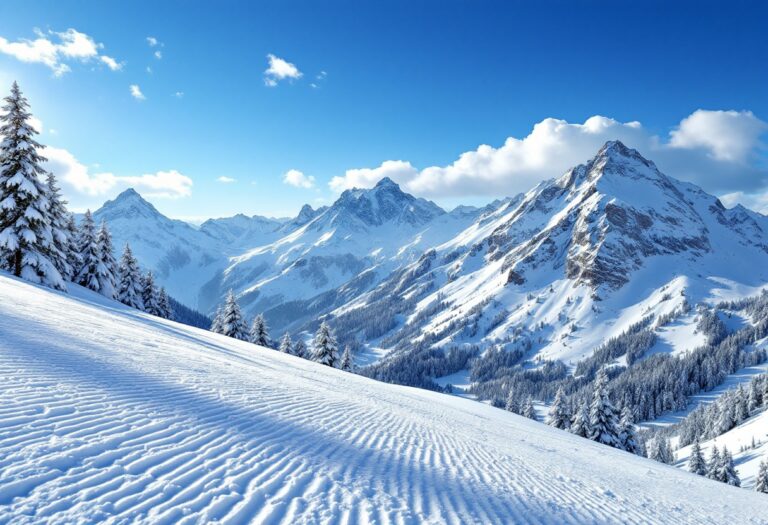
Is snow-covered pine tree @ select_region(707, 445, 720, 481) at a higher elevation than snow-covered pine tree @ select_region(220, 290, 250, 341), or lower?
lower

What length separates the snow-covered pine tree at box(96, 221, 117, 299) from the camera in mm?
41031

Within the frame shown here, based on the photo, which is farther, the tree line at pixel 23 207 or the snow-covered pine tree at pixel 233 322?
the snow-covered pine tree at pixel 233 322

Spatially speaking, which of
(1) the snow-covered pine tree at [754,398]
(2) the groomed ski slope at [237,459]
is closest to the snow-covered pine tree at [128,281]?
(2) the groomed ski slope at [237,459]

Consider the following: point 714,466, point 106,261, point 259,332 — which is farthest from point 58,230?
point 714,466

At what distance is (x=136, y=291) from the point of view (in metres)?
48.9

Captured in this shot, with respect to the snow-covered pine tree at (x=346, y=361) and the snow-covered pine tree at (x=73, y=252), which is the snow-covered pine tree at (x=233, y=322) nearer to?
the snow-covered pine tree at (x=346, y=361)

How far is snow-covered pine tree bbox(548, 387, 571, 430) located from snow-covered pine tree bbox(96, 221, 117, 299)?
173 feet

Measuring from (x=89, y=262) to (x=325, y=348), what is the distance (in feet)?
87.7

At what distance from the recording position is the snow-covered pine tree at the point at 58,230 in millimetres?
30312

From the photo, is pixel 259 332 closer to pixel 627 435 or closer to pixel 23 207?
pixel 23 207

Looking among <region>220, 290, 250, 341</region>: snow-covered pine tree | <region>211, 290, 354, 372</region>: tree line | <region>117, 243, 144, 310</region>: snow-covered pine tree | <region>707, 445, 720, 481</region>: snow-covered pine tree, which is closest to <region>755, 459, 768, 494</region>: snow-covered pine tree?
<region>707, 445, 720, 481</region>: snow-covered pine tree

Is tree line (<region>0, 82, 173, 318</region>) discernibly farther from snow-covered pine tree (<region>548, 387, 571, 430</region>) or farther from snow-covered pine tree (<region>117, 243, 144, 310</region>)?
snow-covered pine tree (<region>548, 387, 571, 430</region>)

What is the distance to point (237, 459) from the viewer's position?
6555mm

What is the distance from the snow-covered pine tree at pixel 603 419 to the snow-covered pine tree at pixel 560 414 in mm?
9879
